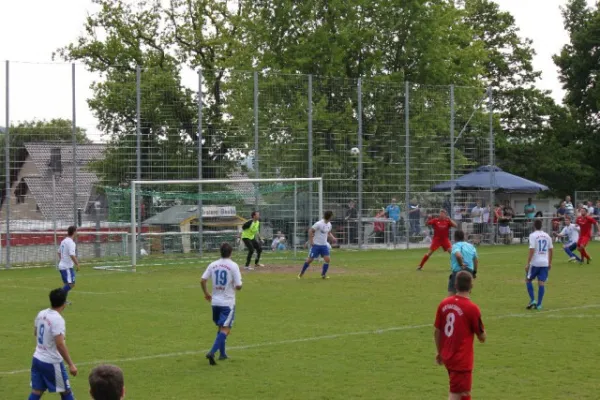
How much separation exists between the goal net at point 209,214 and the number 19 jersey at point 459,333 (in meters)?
23.5

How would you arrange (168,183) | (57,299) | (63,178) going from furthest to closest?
(63,178) < (168,183) < (57,299)

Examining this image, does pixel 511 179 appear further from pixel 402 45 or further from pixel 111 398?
pixel 111 398

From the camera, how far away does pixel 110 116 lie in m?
36.4

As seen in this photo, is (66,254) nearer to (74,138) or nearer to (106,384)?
(74,138)

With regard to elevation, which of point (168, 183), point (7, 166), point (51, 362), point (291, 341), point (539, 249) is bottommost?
point (291, 341)

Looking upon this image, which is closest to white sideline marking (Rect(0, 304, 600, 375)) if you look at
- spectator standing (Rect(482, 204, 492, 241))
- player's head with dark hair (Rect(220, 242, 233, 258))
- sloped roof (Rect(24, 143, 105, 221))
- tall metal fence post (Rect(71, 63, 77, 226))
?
player's head with dark hair (Rect(220, 242, 233, 258))

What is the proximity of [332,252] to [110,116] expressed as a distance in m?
10.2

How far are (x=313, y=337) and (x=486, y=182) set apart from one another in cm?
2954

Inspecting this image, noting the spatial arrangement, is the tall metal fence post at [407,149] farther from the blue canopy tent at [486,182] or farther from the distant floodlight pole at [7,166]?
the distant floodlight pole at [7,166]

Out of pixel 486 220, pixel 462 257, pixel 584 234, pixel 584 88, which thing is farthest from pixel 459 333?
pixel 584 88

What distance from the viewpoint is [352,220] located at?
133ft

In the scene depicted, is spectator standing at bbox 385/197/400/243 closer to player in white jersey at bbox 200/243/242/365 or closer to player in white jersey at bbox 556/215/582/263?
player in white jersey at bbox 556/215/582/263

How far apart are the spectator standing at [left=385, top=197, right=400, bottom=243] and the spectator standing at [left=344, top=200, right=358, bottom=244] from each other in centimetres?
163

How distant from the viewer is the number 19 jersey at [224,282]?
1435cm
